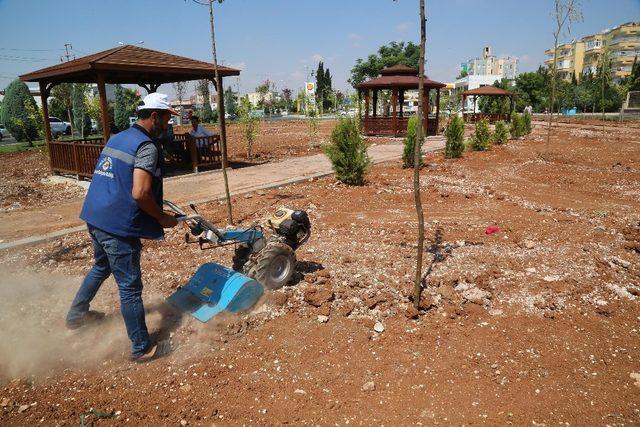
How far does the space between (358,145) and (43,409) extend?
8.08 meters

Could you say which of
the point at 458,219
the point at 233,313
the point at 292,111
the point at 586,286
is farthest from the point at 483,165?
the point at 292,111

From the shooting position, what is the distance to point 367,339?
3.61 m

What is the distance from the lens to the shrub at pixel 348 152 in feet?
32.6

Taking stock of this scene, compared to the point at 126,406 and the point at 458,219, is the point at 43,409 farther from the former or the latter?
the point at 458,219

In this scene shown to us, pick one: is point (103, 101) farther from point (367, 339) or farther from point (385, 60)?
point (385, 60)

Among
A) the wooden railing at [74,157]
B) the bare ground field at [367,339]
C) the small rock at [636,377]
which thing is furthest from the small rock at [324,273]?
the wooden railing at [74,157]

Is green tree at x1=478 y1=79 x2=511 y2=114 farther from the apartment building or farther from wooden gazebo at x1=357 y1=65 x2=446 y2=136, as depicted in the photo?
the apartment building

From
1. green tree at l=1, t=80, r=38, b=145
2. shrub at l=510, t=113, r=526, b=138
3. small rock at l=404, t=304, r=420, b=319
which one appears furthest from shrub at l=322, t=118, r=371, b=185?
green tree at l=1, t=80, r=38, b=145

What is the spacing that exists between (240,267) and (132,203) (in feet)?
5.33

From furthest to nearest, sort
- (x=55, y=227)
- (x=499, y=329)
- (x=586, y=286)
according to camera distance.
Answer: (x=55, y=227)
(x=586, y=286)
(x=499, y=329)

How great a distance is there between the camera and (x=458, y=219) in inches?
281

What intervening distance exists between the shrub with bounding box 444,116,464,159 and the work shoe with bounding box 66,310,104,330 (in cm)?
1275

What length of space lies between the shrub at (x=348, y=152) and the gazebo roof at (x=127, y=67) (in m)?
4.25

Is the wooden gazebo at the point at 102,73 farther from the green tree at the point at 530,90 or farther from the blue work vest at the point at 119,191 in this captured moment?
the green tree at the point at 530,90
